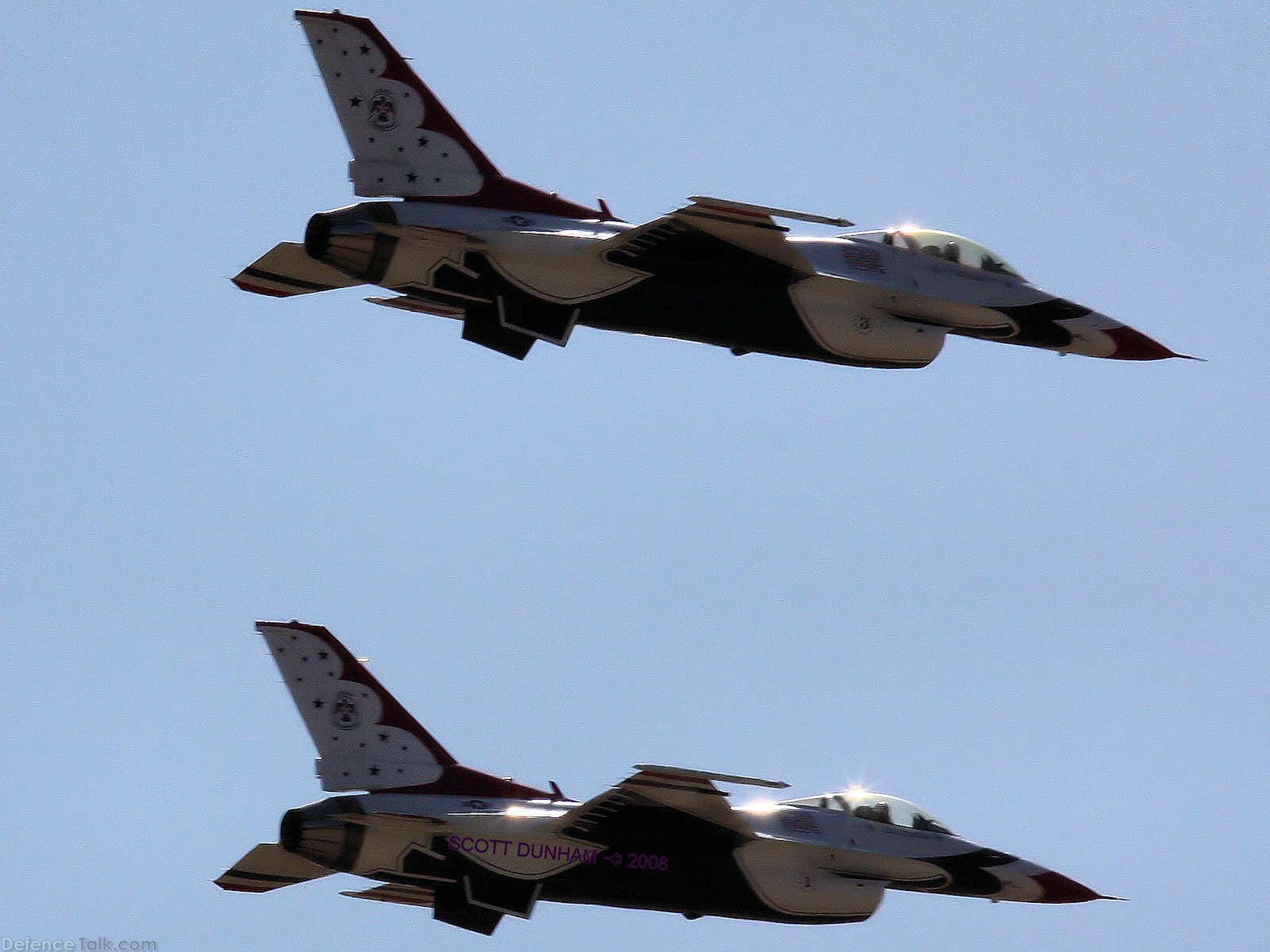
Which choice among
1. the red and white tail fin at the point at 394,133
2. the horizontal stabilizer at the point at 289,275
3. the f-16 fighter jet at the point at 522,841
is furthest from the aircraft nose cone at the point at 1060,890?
the horizontal stabilizer at the point at 289,275

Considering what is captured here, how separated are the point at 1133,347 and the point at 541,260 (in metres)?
8.80

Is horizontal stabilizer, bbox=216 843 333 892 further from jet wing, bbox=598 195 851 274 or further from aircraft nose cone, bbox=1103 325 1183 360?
aircraft nose cone, bbox=1103 325 1183 360

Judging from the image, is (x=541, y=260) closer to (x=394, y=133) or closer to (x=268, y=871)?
(x=394, y=133)

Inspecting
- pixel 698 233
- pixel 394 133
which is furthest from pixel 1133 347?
pixel 394 133

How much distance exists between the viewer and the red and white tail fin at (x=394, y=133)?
31.6 meters

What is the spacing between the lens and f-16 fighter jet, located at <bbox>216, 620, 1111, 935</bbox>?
30656 mm

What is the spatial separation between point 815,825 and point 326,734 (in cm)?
626

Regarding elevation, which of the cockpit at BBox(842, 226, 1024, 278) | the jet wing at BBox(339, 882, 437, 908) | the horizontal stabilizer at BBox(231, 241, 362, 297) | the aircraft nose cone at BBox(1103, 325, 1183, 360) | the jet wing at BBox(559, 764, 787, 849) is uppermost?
the cockpit at BBox(842, 226, 1024, 278)

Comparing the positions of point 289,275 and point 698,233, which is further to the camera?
point 289,275

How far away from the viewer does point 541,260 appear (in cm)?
3111

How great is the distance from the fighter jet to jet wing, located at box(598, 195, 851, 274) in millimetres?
20

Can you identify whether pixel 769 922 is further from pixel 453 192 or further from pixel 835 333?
pixel 453 192

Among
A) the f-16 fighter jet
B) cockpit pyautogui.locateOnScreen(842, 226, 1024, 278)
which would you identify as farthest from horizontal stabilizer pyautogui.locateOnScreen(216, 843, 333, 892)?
cockpit pyautogui.locateOnScreen(842, 226, 1024, 278)

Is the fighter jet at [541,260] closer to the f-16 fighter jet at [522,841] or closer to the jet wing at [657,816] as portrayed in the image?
the f-16 fighter jet at [522,841]
